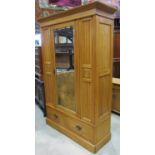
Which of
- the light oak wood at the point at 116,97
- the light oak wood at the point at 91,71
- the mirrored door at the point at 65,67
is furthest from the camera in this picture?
the light oak wood at the point at 116,97

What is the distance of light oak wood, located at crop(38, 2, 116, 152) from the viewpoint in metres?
2.09

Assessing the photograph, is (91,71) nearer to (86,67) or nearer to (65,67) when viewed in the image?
(86,67)

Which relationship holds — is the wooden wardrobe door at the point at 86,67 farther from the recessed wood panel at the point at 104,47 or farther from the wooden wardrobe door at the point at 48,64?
the wooden wardrobe door at the point at 48,64

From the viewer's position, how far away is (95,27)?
79.8 inches

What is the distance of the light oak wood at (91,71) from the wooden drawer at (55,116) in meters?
0.12

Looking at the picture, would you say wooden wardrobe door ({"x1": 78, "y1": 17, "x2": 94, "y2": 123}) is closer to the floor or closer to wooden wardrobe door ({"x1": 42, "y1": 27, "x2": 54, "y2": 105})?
the floor

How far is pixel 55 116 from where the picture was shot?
119 inches

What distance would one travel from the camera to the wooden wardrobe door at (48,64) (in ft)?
9.55
